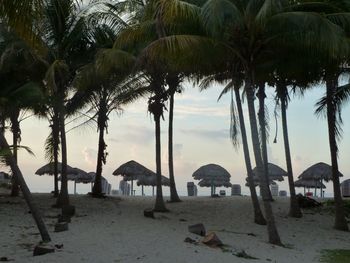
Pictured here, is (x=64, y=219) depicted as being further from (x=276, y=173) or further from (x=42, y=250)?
(x=276, y=173)

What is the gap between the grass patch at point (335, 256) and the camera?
15184 mm

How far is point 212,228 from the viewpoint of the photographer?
1983 centimetres

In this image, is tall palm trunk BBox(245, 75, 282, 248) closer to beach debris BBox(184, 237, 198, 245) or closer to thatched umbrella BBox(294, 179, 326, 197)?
beach debris BBox(184, 237, 198, 245)

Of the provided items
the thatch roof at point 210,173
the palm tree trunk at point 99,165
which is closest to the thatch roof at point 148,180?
the thatch roof at point 210,173

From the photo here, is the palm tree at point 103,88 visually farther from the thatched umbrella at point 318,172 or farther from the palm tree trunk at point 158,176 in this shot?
the thatched umbrella at point 318,172

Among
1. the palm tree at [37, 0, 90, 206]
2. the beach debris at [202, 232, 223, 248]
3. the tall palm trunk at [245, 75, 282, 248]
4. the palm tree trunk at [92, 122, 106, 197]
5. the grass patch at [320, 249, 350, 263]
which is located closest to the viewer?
the beach debris at [202, 232, 223, 248]

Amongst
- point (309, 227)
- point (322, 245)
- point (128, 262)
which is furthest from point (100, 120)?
point (128, 262)

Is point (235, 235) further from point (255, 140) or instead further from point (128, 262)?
point (128, 262)

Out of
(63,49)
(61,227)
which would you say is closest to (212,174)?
(63,49)

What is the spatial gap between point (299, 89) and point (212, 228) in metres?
8.37

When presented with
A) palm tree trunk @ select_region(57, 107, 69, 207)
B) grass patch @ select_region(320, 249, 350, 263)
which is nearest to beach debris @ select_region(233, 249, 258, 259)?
grass patch @ select_region(320, 249, 350, 263)

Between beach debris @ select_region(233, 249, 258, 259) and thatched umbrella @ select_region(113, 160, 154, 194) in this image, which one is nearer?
beach debris @ select_region(233, 249, 258, 259)

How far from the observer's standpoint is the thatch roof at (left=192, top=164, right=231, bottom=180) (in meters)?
36.9

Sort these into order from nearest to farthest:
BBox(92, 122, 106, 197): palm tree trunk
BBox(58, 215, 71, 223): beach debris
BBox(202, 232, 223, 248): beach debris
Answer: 1. BBox(202, 232, 223, 248): beach debris
2. BBox(58, 215, 71, 223): beach debris
3. BBox(92, 122, 106, 197): palm tree trunk
